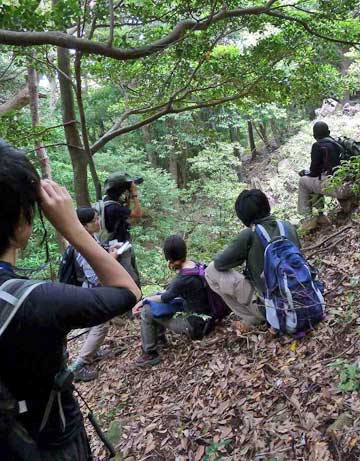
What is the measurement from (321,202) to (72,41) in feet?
17.2

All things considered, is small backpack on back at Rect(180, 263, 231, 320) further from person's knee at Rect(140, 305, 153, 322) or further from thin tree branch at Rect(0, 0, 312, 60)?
thin tree branch at Rect(0, 0, 312, 60)

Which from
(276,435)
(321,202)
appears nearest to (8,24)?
(276,435)

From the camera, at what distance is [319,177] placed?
23.3 feet

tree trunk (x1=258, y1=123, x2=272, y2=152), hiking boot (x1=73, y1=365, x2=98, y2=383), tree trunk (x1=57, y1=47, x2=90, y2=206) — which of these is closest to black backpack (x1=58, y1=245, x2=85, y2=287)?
hiking boot (x1=73, y1=365, x2=98, y2=383)

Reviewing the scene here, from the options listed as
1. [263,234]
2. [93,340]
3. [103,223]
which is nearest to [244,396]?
[263,234]

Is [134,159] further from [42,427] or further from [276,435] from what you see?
[42,427]

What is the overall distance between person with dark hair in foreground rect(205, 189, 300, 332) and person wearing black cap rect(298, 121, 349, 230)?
9.06 feet

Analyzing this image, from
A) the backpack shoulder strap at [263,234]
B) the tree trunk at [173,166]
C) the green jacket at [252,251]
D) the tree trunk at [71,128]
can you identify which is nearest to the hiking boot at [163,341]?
the green jacket at [252,251]

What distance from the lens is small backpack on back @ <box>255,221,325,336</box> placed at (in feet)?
12.6

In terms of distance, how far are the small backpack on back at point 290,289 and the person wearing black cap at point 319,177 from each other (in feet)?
10.1

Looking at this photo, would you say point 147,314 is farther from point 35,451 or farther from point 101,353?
point 35,451

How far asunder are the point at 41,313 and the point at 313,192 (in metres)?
6.72

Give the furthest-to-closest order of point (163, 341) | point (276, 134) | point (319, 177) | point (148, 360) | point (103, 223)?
point (276, 134) < point (319, 177) < point (103, 223) < point (163, 341) < point (148, 360)

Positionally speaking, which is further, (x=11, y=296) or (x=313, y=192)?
(x=313, y=192)
